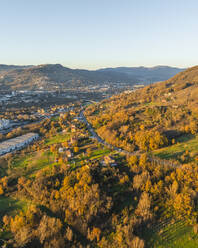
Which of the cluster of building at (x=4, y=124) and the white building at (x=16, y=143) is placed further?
the cluster of building at (x=4, y=124)

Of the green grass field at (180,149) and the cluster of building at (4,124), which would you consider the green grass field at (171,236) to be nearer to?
the green grass field at (180,149)

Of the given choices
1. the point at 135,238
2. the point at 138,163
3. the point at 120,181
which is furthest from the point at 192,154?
the point at 135,238

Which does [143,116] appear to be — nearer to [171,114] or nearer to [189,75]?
[171,114]

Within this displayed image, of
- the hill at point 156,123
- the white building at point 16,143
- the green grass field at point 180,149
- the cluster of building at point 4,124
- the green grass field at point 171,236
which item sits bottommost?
the green grass field at point 171,236

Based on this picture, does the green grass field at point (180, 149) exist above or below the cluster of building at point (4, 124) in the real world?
above

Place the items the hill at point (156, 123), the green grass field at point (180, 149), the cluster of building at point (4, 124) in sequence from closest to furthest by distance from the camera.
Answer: the green grass field at point (180, 149), the hill at point (156, 123), the cluster of building at point (4, 124)

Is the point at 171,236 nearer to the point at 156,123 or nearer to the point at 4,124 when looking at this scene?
the point at 156,123

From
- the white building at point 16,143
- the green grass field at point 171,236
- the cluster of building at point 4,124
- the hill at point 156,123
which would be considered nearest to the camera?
the green grass field at point 171,236

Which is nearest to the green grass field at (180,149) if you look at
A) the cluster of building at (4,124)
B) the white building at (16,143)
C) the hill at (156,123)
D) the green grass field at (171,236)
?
the hill at (156,123)
